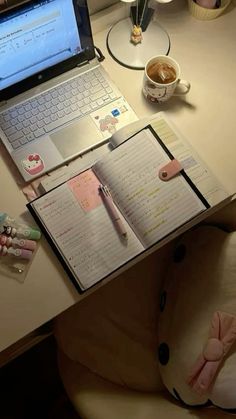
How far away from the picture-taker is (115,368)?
1111 mm

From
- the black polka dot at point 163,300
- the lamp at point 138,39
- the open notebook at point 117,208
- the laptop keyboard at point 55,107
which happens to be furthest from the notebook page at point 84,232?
the lamp at point 138,39

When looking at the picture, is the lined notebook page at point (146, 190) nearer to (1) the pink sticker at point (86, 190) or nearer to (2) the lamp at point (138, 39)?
(1) the pink sticker at point (86, 190)

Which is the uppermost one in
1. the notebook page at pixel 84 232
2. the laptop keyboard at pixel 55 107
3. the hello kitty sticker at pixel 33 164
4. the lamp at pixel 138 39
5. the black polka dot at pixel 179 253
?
the lamp at pixel 138 39

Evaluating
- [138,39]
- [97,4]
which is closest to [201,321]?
[138,39]

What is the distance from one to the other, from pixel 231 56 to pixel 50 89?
464 mm

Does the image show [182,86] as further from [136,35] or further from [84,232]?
[84,232]

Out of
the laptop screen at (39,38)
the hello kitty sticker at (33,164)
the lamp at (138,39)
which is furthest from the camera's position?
the lamp at (138,39)

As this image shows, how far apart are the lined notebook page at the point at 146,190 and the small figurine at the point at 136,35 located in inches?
11.6

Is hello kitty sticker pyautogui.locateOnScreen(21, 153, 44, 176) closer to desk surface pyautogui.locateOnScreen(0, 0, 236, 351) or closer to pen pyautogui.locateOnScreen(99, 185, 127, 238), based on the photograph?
desk surface pyautogui.locateOnScreen(0, 0, 236, 351)

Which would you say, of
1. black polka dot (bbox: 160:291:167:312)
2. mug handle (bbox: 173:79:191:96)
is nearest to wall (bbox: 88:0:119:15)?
mug handle (bbox: 173:79:191:96)

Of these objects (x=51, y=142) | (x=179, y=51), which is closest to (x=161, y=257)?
(x=51, y=142)

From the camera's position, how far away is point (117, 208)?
984mm

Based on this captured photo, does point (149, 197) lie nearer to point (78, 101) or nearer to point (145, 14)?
point (78, 101)

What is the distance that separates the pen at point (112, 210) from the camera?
958 mm
